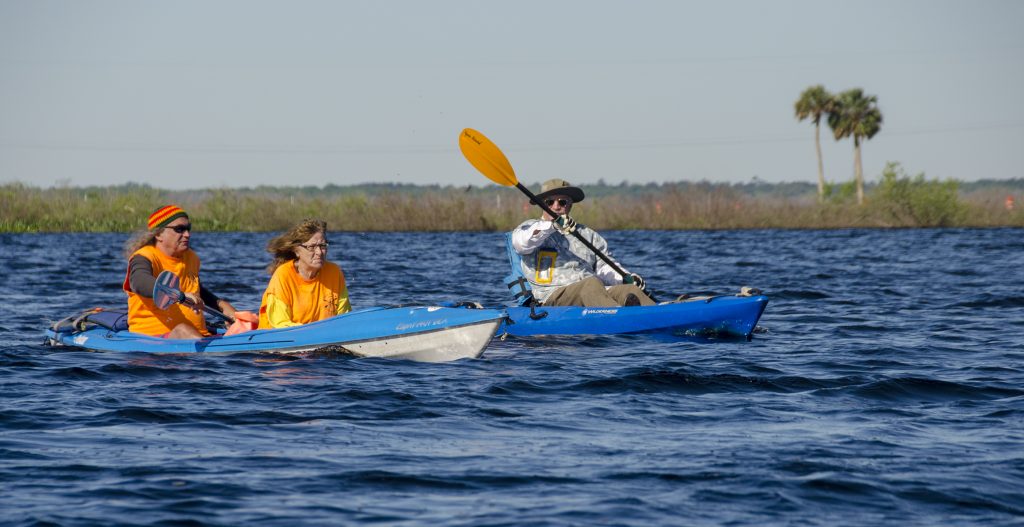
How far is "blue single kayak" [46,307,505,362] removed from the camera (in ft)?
30.0

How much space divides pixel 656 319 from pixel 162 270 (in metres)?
4.12

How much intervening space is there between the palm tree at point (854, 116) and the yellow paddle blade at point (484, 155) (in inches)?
1816

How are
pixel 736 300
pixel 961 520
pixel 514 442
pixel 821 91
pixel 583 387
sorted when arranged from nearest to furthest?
pixel 961 520 → pixel 514 442 → pixel 583 387 → pixel 736 300 → pixel 821 91

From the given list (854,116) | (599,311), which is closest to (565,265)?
(599,311)

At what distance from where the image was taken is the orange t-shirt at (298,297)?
362 inches

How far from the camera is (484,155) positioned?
12.8m

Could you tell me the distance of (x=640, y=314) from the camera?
1091 cm

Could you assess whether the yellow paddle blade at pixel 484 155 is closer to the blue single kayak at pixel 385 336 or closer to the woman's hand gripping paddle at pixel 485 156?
the woman's hand gripping paddle at pixel 485 156

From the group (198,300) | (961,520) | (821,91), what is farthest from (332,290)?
(821,91)

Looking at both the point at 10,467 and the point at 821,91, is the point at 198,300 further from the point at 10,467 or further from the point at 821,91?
the point at 821,91

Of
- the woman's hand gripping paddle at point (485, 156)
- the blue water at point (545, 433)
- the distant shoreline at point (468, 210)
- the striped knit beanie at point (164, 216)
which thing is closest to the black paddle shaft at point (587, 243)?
the blue water at point (545, 433)

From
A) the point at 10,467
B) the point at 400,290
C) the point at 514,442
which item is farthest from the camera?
the point at 400,290

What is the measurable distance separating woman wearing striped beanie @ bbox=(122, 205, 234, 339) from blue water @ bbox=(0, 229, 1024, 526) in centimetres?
34

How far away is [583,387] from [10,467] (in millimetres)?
3599
